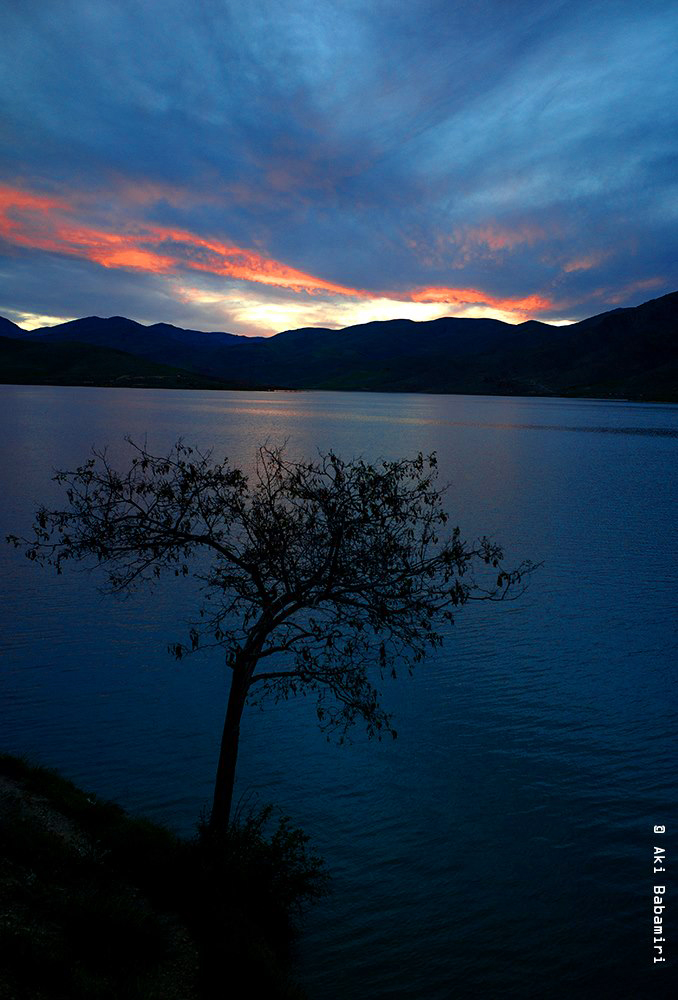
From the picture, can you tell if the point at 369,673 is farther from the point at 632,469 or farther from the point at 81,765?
the point at 632,469

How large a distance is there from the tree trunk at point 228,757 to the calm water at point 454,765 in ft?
7.97

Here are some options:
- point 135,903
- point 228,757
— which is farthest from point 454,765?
point 135,903

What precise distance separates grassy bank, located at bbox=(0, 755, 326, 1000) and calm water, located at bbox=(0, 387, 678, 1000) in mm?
1295

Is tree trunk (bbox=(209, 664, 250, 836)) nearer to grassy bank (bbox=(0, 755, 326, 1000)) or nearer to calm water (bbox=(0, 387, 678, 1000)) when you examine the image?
grassy bank (bbox=(0, 755, 326, 1000))

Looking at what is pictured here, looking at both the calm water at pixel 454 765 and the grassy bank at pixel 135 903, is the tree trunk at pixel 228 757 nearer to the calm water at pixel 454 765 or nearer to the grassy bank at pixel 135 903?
the grassy bank at pixel 135 903

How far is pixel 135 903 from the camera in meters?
13.0

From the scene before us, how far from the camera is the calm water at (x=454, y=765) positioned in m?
13.7

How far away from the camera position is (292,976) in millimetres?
12695

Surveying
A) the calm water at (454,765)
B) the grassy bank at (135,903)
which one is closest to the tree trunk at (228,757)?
the grassy bank at (135,903)

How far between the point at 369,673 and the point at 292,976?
15087mm

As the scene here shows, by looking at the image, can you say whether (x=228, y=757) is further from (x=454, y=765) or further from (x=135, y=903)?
(x=454, y=765)

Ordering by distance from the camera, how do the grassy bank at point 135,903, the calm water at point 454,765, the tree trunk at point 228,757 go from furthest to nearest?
the tree trunk at point 228,757 < the calm water at point 454,765 < the grassy bank at point 135,903

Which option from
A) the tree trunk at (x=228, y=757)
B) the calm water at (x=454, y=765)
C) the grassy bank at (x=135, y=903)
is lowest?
the calm water at (x=454, y=765)

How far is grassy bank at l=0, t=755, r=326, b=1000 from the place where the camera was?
10.8m
